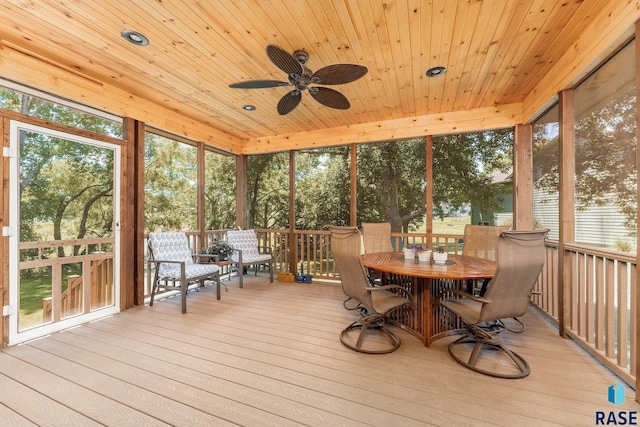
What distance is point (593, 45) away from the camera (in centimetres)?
221

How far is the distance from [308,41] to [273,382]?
2.88 metres

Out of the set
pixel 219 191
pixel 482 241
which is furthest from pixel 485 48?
pixel 219 191

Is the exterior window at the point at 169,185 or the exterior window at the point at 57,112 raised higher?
the exterior window at the point at 57,112

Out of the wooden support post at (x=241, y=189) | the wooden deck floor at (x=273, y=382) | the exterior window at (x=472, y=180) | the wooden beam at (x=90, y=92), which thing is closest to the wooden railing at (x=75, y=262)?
the wooden deck floor at (x=273, y=382)

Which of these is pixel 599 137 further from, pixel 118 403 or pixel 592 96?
pixel 118 403

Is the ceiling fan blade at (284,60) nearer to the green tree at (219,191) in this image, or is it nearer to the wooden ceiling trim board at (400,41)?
the wooden ceiling trim board at (400,41)

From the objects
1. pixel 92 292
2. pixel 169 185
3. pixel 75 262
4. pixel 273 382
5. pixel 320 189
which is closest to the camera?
pixel 273 382

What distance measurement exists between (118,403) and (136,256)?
242 centimetres

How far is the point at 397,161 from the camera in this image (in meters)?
5.05

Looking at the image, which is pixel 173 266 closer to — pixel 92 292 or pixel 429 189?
pixel 92 292

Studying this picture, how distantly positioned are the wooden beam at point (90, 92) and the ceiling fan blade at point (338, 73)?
2.69m

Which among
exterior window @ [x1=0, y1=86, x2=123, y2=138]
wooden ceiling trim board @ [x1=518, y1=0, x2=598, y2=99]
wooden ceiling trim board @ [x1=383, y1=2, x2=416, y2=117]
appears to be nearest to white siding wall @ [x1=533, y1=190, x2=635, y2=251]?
wooden ceiling trim board @ [x1=518, y1=0, x2=598, y2=99]

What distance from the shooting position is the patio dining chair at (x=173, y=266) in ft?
11.4

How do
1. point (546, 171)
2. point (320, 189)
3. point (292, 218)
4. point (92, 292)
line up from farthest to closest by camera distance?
point (320, 189) → point (292, 218) → point (546, 171) → point (92, 292)
